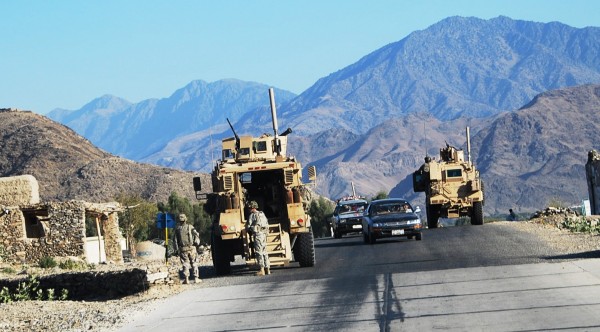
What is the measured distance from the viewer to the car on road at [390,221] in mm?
37406

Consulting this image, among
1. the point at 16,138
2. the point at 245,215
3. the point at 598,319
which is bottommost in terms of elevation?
the point at 598,319

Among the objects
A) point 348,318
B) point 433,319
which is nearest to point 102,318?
point 348,318

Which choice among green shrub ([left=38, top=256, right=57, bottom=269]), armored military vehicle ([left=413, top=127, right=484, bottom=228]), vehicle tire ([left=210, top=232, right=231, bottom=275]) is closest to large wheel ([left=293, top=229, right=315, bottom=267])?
vehicle tire ([left=210, top=232, right=231, bottom=275])

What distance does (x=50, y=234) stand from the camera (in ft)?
138

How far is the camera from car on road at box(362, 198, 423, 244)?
37.4m

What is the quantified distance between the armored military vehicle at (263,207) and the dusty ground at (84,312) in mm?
1304

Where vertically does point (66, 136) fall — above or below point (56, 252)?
above

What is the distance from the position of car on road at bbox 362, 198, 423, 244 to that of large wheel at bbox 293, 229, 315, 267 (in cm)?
901

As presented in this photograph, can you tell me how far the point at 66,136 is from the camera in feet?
389

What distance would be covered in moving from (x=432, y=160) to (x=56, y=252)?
17.8 metres

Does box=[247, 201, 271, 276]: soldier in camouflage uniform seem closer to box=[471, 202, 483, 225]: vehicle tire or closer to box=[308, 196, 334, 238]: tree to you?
box=[471, 202, 483, 225]: vehicle tire

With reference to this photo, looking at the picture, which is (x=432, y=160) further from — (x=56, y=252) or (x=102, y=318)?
(x=102, y=318)

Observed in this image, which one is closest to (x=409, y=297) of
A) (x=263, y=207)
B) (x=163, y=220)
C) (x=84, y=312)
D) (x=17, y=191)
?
(x=84, y=312)

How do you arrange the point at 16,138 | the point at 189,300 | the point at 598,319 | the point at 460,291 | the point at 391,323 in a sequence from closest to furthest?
the point at 598,319
the point at 391,323
the point at 460,291
the point at 189,300
the point at 16,138
